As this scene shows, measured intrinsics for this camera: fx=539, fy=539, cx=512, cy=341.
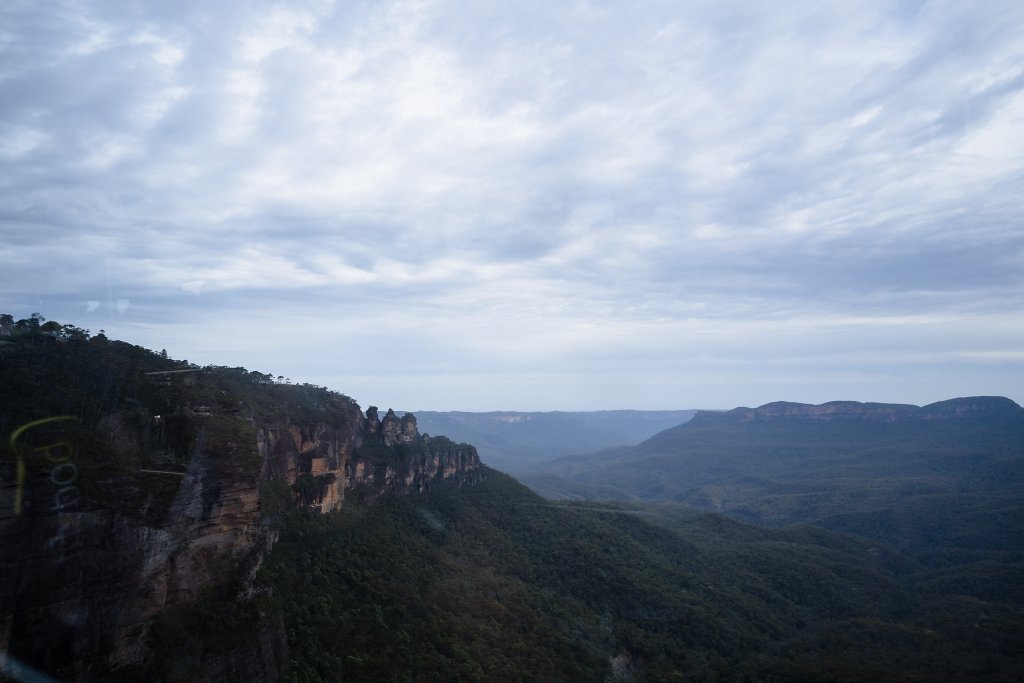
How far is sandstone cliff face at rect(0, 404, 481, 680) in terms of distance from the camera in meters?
14.4

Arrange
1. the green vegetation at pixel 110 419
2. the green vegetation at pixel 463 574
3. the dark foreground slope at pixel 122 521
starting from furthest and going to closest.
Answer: the green vegetation at pixel 463 574 → the green vegetation at pixel 110 419 → the dark foreground slope at pixel 122 521

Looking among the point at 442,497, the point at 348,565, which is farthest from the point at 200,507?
the point at 442,497

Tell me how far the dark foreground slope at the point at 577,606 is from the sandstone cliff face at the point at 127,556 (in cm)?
371

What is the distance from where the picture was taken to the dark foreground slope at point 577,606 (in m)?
27.8

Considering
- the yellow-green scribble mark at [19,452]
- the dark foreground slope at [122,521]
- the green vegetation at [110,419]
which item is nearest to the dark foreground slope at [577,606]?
the dark foreground slope at [122,521]

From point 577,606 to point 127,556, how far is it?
34.0 metres

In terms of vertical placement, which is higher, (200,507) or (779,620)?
(200,507)

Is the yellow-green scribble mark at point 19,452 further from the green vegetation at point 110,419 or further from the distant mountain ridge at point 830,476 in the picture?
the distant mountain ridge at point 830,476

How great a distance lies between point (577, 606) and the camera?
42.5 metres

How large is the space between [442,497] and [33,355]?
39.0m

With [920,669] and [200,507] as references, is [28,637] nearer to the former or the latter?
[200,507]

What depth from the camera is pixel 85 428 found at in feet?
61.2

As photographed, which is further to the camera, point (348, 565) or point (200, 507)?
point (348, 565)

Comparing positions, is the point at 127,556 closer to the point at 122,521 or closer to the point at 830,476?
the point at 122,521
